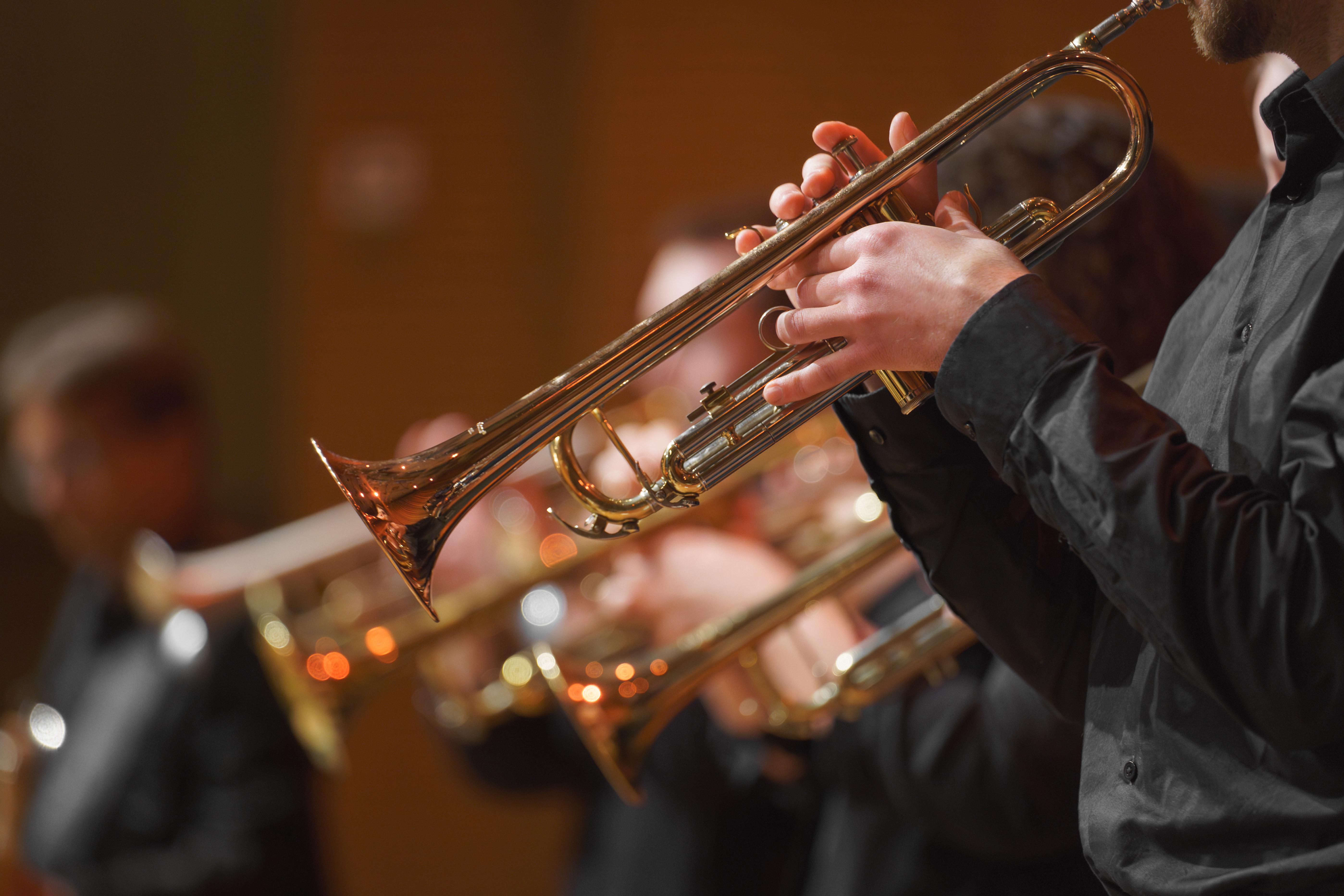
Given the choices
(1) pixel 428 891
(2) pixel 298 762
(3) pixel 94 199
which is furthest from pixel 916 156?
(3) pixel 94 199

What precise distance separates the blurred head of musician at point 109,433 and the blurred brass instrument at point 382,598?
0.31 ft

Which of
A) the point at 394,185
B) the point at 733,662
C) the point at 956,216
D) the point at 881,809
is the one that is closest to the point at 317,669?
the point at 733,662

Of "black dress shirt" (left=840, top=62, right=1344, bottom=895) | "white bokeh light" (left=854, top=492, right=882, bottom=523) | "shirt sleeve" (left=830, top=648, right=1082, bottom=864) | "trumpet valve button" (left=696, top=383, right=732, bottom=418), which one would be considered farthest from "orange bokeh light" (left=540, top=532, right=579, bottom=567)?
"black dress shirt" (left=840, top=62, right=1344, bottom=895)

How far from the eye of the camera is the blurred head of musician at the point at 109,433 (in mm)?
2865

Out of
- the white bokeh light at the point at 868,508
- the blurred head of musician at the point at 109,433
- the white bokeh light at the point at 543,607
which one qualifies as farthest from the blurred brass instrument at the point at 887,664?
the blurred head of musician at the point at 109,433

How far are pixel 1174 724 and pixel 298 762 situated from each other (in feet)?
6.80

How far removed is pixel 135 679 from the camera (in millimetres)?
2760

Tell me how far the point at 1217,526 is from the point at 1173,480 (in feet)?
0.14

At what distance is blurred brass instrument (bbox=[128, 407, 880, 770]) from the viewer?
244 centimetres

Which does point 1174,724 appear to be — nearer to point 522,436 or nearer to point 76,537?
point 522,436

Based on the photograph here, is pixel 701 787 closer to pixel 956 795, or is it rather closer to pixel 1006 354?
pixel 956 795

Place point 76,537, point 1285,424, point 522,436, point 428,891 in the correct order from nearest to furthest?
1. point 1285,424
2. point 522,436
3. point 76,537
4. point 428,891

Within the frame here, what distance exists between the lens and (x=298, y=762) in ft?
8.44

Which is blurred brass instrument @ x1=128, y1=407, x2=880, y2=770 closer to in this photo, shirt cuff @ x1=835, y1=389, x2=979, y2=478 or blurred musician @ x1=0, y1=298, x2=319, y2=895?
blurred musician @ x1=0, y1=298, x2=319, y2=895
